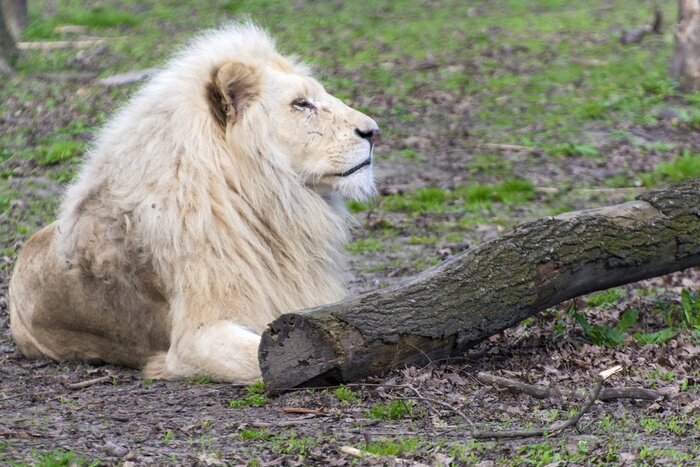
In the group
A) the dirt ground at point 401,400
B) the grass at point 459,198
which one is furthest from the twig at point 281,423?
the grass at point 459,198

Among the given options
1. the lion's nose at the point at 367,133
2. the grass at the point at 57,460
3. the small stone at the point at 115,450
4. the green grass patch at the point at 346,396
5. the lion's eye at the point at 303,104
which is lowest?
the green grass patch at the point at 346,396

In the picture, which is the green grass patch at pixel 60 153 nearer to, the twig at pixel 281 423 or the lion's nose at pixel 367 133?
the lion's nose at pixel 367 133

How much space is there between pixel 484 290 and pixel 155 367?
1.65 m

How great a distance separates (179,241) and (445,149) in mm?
5624

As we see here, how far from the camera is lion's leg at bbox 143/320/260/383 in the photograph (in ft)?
17.0

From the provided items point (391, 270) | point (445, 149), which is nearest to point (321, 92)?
point (391, 270)

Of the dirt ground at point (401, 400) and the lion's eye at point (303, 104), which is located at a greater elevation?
the lion's eye at point (303, 104)

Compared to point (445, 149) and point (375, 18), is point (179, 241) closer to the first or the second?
point (445, 149)

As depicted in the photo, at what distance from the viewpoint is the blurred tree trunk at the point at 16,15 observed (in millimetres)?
14681

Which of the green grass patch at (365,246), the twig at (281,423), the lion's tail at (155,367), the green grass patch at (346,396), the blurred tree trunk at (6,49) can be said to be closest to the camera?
the twig at (281,423)

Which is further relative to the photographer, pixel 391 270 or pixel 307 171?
pixel 391 270

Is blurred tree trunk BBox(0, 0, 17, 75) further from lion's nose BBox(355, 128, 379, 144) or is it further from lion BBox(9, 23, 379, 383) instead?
lion's nose BBox(355, 128, 379, 144)

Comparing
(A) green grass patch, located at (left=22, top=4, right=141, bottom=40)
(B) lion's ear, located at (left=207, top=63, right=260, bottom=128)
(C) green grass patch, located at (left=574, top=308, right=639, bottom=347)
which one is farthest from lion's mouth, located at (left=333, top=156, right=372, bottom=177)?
(A) green grass patch, located at (left=22, top=4, right=141, bottom=40)

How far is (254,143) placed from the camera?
568 cm
